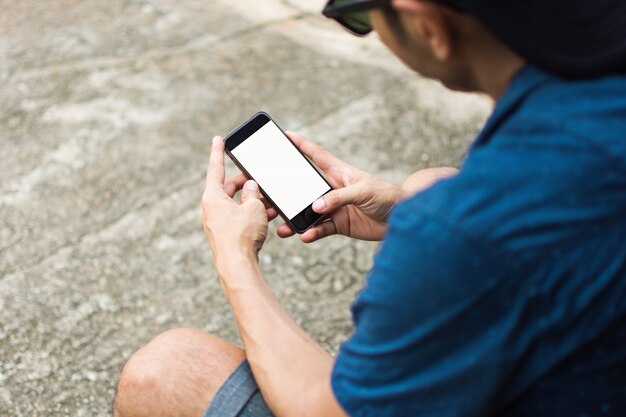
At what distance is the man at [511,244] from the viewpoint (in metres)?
0.77

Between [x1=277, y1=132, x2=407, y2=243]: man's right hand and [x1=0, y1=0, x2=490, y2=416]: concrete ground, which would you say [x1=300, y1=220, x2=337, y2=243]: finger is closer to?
[x1=277, y1=132, x2=407, y2=243]: man's right hand

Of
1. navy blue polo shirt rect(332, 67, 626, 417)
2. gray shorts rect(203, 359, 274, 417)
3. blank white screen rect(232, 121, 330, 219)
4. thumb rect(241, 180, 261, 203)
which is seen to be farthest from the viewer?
blank white screen rect(232, 121, 330, 219)

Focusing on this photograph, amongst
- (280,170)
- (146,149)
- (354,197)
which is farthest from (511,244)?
(146,149)

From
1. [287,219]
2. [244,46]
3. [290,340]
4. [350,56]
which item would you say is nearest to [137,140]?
[244,46]

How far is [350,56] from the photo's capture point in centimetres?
308

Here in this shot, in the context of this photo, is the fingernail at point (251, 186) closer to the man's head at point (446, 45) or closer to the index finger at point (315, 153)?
the index finger at point (315, 153)

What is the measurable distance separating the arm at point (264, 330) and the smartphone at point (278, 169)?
0.16 meters

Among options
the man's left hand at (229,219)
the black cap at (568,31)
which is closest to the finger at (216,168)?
the man's left hand at (229,219)

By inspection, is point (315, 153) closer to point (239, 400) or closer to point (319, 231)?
point (319, 231)

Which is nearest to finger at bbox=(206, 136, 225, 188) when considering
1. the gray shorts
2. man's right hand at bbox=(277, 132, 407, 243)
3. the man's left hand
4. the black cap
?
the man's left hand

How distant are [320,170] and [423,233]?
842mm

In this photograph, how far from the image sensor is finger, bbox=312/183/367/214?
1378mm

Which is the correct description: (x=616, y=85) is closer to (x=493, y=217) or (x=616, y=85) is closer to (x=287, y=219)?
(x=493, y=217)

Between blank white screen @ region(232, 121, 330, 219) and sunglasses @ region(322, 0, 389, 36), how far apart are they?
1.23ft
